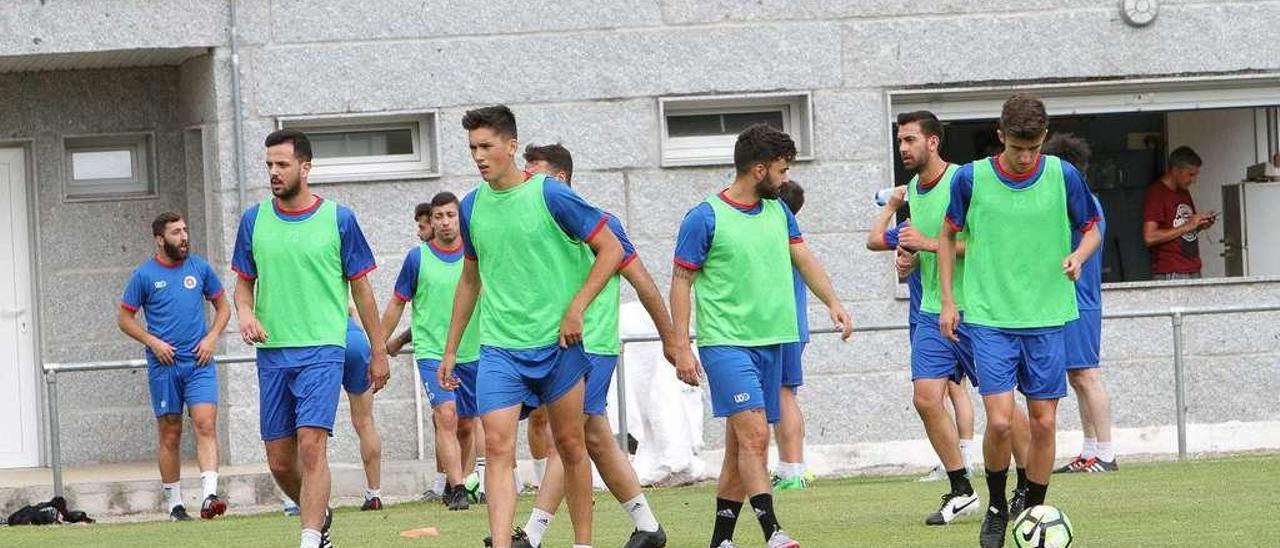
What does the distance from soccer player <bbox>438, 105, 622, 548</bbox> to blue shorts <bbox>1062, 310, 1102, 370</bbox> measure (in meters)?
5.56

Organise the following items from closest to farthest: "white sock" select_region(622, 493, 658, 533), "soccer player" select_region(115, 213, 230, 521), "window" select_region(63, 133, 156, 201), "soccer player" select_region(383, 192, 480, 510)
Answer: "white sock" select_region(622, 493, 658, 533), "soccer player" select_region(383, 192, 480, 510), "soccer player" select_region(115, 213, 230, 521), "window" select_region(63, 133, 156, 201)

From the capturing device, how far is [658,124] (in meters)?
17.0

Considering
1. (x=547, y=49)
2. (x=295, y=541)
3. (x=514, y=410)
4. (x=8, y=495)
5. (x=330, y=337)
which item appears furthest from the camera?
(x=547, y=49)

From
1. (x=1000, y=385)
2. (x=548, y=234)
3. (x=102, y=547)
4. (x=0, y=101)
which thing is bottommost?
(x=102, y=547)

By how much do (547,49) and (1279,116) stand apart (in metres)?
5.85

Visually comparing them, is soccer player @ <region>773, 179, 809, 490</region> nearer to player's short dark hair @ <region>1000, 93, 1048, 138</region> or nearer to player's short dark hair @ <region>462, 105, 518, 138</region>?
player's short dark hair @ <region>1000, 93, 1048, 138</region>

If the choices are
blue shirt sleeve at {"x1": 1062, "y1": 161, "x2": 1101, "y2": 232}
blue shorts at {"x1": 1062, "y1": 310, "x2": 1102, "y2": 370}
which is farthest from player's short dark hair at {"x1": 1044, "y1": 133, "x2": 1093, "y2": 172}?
blue shirt sleeve at {"x1": 1062, "y1": 161, "x2": 1101, "y2": 232}

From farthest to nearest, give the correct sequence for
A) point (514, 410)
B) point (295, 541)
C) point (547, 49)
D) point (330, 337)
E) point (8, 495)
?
point (547, 49)
point (8, 495)
point (295, 541)
point (330, 337)
point (514, 410)

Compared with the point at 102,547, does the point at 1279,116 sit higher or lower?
higher

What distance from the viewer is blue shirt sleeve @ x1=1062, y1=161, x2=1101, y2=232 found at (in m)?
9.73

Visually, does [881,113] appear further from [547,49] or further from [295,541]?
[295,541]

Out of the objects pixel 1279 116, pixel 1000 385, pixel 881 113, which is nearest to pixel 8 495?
pixel 881 113

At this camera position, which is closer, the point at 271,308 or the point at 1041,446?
the point at 1041,446

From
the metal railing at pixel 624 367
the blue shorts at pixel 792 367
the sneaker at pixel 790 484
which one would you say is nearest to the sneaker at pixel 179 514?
the metal railing at pixel 624 367
